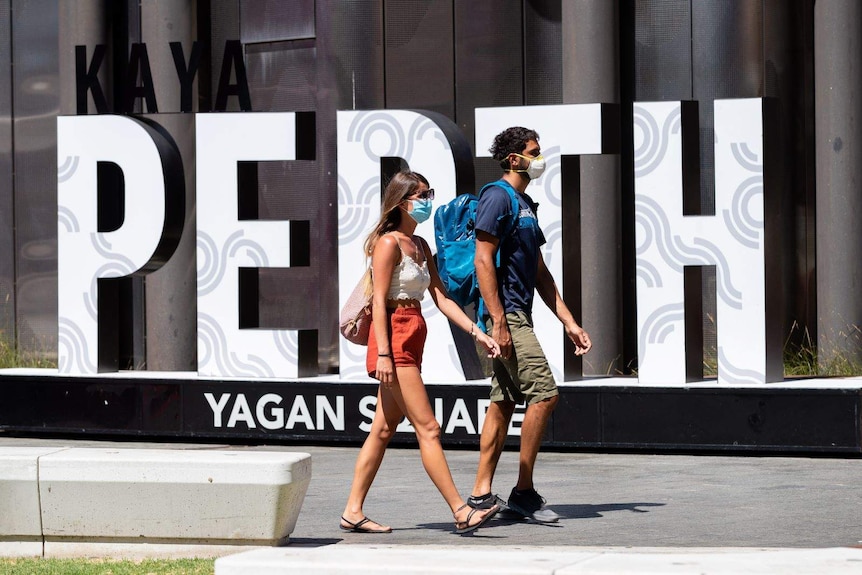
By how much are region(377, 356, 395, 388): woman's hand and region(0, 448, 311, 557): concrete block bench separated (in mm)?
716

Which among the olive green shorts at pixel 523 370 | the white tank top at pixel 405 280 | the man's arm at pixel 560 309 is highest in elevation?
the white tank top at pixel 405 280

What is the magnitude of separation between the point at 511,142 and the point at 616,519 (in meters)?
2.22

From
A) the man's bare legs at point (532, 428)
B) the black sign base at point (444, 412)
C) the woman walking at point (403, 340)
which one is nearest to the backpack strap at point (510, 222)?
the woman walking at point (403, 340)

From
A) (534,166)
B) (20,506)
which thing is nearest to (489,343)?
(534,166)

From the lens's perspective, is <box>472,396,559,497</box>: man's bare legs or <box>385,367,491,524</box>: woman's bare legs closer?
<box>385,367,491,524</box>: woman's bare legs

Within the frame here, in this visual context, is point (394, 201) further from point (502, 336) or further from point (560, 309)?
point (560, 309)

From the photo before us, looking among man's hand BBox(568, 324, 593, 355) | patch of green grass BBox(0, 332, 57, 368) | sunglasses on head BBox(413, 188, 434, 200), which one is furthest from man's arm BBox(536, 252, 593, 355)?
patch of green grass BBox(0, 332, 57, 368)

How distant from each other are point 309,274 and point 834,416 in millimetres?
7695

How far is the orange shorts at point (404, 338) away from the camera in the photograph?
7.72 meters

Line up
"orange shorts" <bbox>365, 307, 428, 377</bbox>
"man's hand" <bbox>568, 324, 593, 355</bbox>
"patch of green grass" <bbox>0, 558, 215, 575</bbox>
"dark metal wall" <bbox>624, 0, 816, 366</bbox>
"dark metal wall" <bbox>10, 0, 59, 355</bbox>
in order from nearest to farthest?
"patch of green grass" <bbox>0, 558, 215, 575</bbox>, "orange shorts" <bbox>365, 307, 428, 377</bbox>, "man's hand" <bbox>568, 324, 593, 355</bbox>, "dark metal wall" <bbox>624, 0, 816, 366</bbox>, "dark metal wall" <bbox>10, 0, 59, 355</bbox>

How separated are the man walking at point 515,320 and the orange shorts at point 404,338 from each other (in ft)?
1.44

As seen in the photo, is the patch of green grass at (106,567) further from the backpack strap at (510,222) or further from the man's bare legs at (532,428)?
the backpack strap at (510,222)

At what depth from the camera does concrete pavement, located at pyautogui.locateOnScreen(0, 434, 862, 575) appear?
223 inches

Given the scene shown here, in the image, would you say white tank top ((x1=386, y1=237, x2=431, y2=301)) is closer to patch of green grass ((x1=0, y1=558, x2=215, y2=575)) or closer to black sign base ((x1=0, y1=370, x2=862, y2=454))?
patch of green grass ((x1=0, y1=558, x2=215, y2=575))
